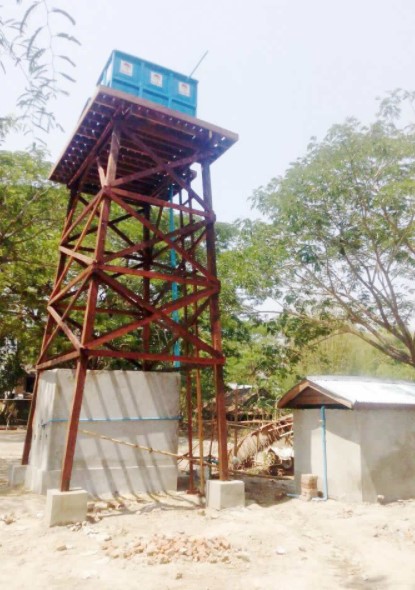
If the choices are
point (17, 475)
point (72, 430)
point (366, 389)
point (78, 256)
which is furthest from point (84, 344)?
point (366, 389)

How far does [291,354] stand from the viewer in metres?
14.9

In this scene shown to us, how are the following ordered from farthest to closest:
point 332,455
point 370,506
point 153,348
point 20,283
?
point 153,348
point 20,283
point 332,455
point 370,506

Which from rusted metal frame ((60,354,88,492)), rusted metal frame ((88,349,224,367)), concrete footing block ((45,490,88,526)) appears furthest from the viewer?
rusted metal frame ((88,349,224,367))

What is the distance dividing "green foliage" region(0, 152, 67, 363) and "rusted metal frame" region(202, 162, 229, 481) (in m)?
5.72

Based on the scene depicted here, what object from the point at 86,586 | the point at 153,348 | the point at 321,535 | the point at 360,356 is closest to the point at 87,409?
the point at 86,586

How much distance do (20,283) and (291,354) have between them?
31.0 ft

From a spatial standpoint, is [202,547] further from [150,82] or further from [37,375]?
[150,82]

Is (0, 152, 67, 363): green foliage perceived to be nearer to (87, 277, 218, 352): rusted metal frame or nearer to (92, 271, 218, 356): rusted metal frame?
(92, 271, 218, 356): rusted metal frame

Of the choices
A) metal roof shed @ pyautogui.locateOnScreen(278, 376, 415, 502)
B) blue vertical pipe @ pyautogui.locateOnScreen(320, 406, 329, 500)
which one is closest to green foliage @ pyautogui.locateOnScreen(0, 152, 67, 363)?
metal roof shed @ pyautogui.locateOnScreen(278, 376, 415, 502)

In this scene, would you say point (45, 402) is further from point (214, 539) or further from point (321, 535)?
point (321, 535)

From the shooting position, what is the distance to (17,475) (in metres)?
9.70

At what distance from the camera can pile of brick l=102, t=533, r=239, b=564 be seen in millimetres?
5590

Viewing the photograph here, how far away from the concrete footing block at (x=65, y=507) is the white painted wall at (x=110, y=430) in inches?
68.0

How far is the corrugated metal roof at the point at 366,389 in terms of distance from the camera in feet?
32.4
